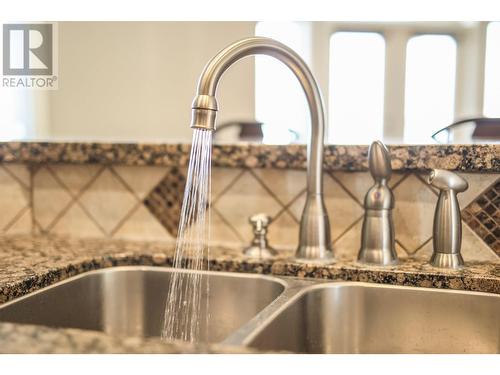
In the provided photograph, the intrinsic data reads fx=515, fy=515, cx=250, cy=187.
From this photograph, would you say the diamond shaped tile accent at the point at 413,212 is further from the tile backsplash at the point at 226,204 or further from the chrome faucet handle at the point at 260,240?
the chrome faucet handle at the point at 260,240

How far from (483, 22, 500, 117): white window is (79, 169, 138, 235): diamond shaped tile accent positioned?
3.40 feet

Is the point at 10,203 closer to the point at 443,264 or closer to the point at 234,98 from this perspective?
the point at 234,98

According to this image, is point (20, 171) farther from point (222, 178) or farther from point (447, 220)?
point (447, 220)

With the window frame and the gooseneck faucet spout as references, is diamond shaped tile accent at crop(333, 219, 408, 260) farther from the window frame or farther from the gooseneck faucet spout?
the window frame

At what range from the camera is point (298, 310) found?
0.76m

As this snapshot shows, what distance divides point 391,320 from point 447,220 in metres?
0.18

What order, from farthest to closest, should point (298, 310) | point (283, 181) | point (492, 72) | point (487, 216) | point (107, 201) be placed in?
point (492, 72)
point (107, 201)
point (283, 181)
point (487, 216)
point (298, 310)

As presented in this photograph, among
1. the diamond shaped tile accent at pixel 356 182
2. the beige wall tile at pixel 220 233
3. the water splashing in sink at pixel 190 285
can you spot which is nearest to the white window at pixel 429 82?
the diamond shaped tile accent at pixel 356 182

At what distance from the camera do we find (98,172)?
1080 mm

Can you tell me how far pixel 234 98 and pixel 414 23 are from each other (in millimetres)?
568

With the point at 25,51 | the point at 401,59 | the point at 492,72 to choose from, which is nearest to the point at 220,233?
the point at 25,51

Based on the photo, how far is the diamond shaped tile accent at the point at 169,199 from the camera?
3.40ft

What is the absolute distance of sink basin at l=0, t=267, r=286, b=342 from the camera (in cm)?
81
